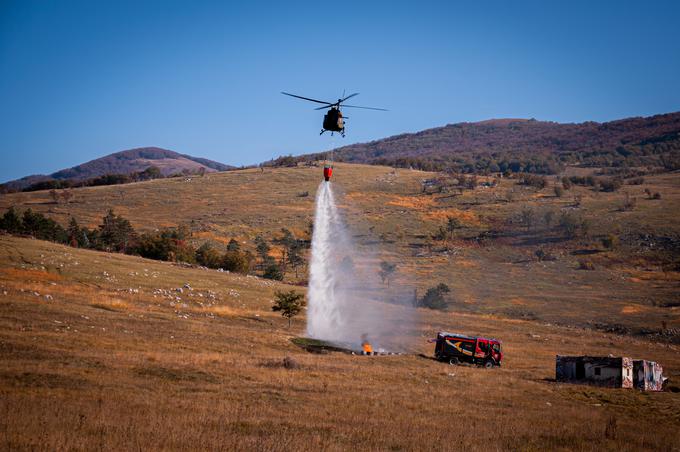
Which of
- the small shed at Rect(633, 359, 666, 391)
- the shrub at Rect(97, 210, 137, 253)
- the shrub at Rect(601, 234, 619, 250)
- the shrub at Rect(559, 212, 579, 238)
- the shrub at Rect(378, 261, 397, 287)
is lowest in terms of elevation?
the small shed at Rect(633, 359, 666, 391)

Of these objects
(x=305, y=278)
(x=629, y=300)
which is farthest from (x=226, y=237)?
(x=629, y=300)

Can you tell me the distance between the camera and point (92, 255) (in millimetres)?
61969

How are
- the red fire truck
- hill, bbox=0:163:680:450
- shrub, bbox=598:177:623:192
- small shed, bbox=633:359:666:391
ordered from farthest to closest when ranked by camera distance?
1. shrub, bbox=598:177:623:192
2. the red fire truck
3. small shed, bbox=633:359:666:391
4. hill, bbox=0:163:680:450

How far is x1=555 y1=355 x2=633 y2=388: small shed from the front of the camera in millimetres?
33938

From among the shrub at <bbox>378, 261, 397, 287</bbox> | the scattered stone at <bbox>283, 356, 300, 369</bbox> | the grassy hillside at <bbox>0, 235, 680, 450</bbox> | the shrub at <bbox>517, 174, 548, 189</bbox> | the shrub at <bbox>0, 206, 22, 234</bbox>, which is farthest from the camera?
the shrub at <bbox>517, 174, 548, 189</bbox>

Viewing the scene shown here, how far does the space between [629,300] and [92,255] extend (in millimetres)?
66485

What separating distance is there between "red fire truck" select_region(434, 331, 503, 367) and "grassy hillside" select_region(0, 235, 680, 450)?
1.07 meters

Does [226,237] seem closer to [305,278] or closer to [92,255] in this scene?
[305,278]

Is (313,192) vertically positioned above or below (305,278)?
above

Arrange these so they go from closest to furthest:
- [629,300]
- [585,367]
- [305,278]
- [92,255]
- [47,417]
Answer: [47,417]
[585,367]
[92,255]
[629,300]
[305,278]

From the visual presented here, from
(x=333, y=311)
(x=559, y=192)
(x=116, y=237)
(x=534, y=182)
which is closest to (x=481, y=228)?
(x=559, y=192)

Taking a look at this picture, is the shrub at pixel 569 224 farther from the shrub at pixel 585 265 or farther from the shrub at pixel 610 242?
the shrub at pixel 585 265

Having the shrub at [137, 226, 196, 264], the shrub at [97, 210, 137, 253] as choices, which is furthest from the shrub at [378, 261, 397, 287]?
the shrub at [97, 210, 137, 253]

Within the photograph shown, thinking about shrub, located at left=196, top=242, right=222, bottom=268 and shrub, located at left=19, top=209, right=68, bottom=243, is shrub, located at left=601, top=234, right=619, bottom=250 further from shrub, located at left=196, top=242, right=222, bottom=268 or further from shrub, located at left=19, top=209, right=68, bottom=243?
shrub, located at left=19, top=209, right=68, bottom=243
